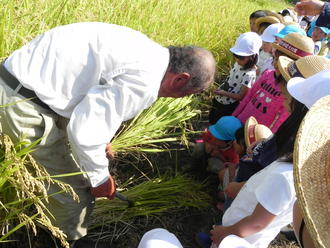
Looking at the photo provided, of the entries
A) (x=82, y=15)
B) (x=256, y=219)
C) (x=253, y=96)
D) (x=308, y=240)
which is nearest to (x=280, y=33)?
(x=253, y=96)

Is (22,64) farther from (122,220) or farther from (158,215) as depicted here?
(158,215)

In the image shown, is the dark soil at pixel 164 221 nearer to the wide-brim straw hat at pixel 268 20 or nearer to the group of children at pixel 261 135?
the group of children at pixel 261 135

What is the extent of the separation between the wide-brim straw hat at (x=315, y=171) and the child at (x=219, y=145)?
1.43 metres

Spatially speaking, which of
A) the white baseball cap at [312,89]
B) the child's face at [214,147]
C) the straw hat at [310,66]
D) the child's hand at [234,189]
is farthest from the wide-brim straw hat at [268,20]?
the white baseball cap at [312,89]

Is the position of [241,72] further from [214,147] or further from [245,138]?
[245,138]

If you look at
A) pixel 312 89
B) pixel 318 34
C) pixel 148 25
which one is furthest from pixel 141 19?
pixel 318 34

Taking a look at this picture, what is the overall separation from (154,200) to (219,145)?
717 millimetres

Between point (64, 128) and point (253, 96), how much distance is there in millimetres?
1621

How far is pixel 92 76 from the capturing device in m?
1.38

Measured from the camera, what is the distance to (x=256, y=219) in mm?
1313

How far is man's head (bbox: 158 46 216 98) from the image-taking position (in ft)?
4.73

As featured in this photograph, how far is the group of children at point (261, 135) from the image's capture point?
A: 125 cm

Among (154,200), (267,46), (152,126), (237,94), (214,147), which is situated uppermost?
(267,46)

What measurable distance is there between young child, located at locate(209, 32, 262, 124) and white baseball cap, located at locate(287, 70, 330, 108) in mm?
1573
